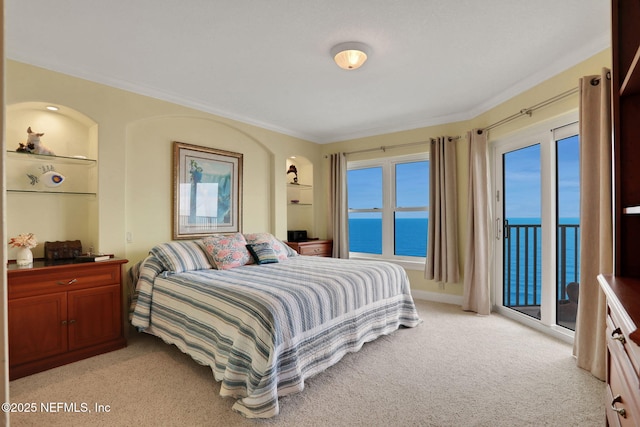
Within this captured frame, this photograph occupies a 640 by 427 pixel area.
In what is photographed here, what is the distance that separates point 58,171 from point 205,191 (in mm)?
1430

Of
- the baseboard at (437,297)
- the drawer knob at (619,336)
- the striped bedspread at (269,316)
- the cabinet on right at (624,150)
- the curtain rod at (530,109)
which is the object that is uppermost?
the curtain rod at (530,109)

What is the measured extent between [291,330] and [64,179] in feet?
8.71

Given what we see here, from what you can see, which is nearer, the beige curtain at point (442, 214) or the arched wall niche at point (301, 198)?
the beige curtain at point (442, 214)

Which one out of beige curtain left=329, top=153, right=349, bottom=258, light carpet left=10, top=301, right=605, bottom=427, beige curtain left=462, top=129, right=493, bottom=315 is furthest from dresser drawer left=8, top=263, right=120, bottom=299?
beige curtain left=462, top=129, right=493, bottom=315

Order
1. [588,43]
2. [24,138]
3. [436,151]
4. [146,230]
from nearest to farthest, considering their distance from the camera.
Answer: [588,43] → [24,138] → [146,230] → [436,151]

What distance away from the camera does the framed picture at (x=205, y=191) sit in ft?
12.1

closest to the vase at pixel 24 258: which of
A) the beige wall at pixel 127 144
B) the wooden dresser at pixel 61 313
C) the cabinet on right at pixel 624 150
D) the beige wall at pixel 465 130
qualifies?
the wooden dresser at pixel 61 313

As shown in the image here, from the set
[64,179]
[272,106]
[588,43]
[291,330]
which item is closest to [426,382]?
[291,330]

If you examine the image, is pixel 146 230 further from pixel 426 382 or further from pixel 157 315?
pixel 426 382

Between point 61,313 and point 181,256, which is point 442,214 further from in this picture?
point 61,313

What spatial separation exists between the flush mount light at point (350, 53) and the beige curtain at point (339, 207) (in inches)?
107

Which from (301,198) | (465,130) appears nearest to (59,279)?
(301,198)

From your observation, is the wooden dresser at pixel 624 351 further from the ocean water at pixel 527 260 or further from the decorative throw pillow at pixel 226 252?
the decorative throw pillow at pixel 226 252

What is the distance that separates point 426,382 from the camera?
90.0 inches
